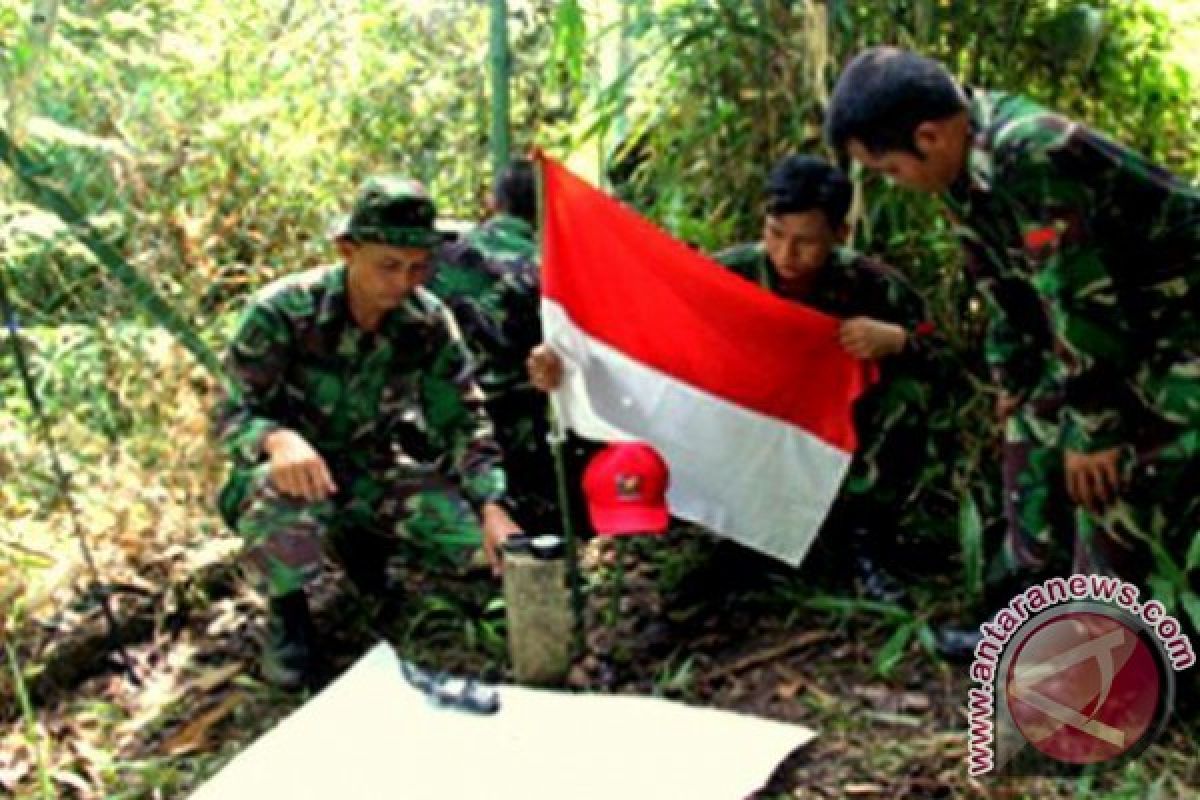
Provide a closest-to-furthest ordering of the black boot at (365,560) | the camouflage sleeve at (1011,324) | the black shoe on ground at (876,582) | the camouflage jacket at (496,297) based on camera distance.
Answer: the camouflage sleeve at (1011,324), the black shoe on ground at (876,582), the black boot at (365,560), the camouflage jacket at (496,297)

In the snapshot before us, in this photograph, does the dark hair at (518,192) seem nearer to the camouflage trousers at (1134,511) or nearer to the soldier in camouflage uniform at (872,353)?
the soldier in camouflage uniform at (872,353)

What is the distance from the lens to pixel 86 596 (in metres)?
4.05

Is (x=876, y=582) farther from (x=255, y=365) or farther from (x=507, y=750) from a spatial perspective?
(x=255, y=365)

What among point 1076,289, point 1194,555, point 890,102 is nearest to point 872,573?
point 1194,555

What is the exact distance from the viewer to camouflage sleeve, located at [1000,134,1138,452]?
2834 mm

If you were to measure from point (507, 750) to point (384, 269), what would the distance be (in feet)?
4.39

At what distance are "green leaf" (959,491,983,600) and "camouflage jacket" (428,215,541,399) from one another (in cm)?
161

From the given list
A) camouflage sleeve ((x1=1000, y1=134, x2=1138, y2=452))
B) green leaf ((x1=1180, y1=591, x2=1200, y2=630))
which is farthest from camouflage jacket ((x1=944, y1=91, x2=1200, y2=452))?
green leaf ((x1=1180, y1=591, x2=1200, y2=630))

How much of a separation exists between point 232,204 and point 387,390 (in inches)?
113

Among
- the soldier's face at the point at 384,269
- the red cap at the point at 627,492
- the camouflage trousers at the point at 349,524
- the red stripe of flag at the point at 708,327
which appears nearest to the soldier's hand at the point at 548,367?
the red stripe of flag at the point at 708,327

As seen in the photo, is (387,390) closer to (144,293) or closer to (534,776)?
(144,293)

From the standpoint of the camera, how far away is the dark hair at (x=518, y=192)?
15.8 feet
